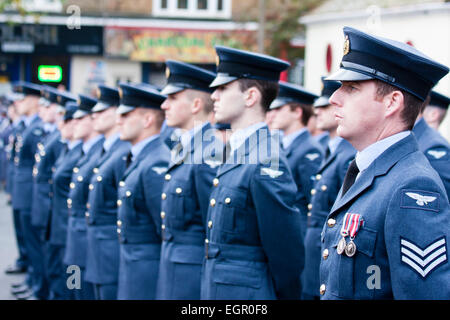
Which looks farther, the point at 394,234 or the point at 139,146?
the point at 139,146

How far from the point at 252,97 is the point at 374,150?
5.25 feet

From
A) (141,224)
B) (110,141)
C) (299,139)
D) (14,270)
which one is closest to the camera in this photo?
(141,224)

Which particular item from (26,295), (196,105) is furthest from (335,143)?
(26,295)

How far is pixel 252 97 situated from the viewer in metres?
4.20

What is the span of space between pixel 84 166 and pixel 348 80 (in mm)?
4194

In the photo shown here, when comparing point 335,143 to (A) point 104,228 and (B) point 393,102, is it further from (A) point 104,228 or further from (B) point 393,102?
(B) point 393,102

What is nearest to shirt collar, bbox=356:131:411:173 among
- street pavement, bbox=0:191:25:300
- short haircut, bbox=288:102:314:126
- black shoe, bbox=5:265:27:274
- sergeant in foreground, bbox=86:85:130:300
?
sergeant in foreground, bbox=86:85:130:300

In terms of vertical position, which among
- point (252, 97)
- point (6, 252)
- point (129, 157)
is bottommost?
point (6, 252)

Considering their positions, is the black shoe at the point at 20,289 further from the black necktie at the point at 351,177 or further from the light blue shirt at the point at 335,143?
the black necktie at the point at 351,177

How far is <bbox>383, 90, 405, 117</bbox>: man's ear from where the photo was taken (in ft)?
8.57

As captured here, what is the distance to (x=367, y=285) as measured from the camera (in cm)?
251

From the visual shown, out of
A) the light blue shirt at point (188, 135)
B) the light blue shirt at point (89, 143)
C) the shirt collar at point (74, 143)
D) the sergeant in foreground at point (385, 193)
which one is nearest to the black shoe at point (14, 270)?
the shirt collar at point (74, 143)

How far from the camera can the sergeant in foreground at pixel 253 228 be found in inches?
152

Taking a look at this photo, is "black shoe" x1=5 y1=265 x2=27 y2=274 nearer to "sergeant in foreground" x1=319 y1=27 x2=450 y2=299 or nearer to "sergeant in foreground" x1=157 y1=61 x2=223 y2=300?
"sergeant in foreground" x1=157 y1=61 x2=223 y2=300
